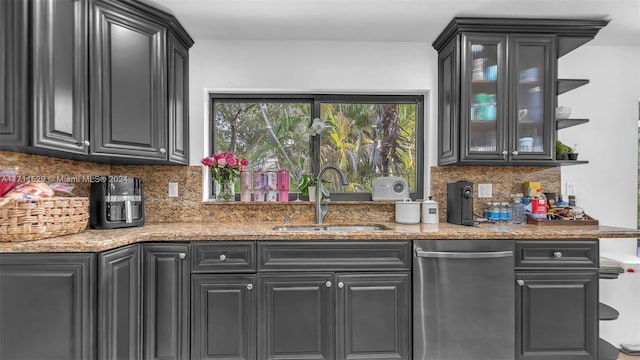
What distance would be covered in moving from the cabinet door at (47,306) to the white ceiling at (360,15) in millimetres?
1594

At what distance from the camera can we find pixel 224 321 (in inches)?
70.7

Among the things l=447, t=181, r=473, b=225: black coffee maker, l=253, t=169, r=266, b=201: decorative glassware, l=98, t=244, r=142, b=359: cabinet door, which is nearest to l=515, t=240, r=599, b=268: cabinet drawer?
l=447, t=181, r=473, b=225: black coffee maker

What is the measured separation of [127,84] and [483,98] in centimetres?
233

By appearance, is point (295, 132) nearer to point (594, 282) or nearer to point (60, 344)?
point (60, 344)

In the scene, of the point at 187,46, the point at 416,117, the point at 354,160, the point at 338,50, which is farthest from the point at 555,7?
the point at 187,46


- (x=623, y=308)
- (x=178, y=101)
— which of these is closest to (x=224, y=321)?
(x=178, y=101)

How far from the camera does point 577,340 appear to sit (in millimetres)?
1854

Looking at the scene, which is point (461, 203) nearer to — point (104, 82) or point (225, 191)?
point (225, 191)

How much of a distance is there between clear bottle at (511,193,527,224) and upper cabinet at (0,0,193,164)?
99.8 inches

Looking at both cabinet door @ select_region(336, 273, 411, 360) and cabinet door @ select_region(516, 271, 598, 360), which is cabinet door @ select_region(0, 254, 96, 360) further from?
cabinet door @ select_region(516, 271, 598, 360)

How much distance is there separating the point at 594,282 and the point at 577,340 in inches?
14.2

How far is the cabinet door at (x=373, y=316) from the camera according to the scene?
1.82m

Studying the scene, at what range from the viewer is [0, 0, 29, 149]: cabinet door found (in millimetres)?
1409

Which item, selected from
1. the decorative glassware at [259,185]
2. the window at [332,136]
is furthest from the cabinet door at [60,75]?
the decorative glassware at [259,185]
